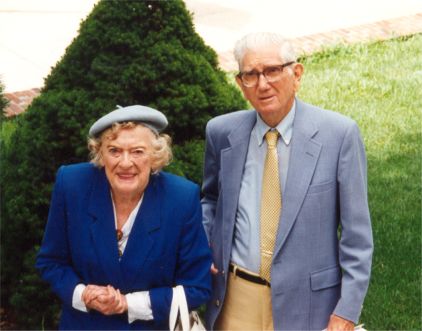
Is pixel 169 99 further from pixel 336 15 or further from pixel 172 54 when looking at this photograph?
pixel 336 15

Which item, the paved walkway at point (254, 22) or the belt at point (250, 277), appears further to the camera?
the paved walkway at point (254, 22)

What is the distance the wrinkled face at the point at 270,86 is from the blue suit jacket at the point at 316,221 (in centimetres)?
13

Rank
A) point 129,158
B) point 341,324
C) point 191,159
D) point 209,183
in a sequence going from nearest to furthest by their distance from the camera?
point 129,158 < point 341,324 < point 209,183 < point 191,159

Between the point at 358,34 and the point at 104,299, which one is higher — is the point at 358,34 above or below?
above

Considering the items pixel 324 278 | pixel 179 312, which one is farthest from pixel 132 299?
pixel 324 278

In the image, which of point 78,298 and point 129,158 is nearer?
point 129,158

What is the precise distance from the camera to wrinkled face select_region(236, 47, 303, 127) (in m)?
3.09

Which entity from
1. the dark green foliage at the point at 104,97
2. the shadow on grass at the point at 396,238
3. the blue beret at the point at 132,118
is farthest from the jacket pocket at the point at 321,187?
the shadow on grass at the point at 396,238

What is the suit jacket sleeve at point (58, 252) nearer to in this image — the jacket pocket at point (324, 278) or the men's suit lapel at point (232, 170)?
the men's suit lapel at point (232, 170)

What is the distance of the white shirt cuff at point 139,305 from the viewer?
314cm

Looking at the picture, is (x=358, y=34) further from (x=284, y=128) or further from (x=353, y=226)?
(x=353, y=226)

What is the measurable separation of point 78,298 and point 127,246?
0.29 metres

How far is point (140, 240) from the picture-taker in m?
3.12

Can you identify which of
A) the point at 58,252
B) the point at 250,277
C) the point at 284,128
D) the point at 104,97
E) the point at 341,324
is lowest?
the point at 341,324
